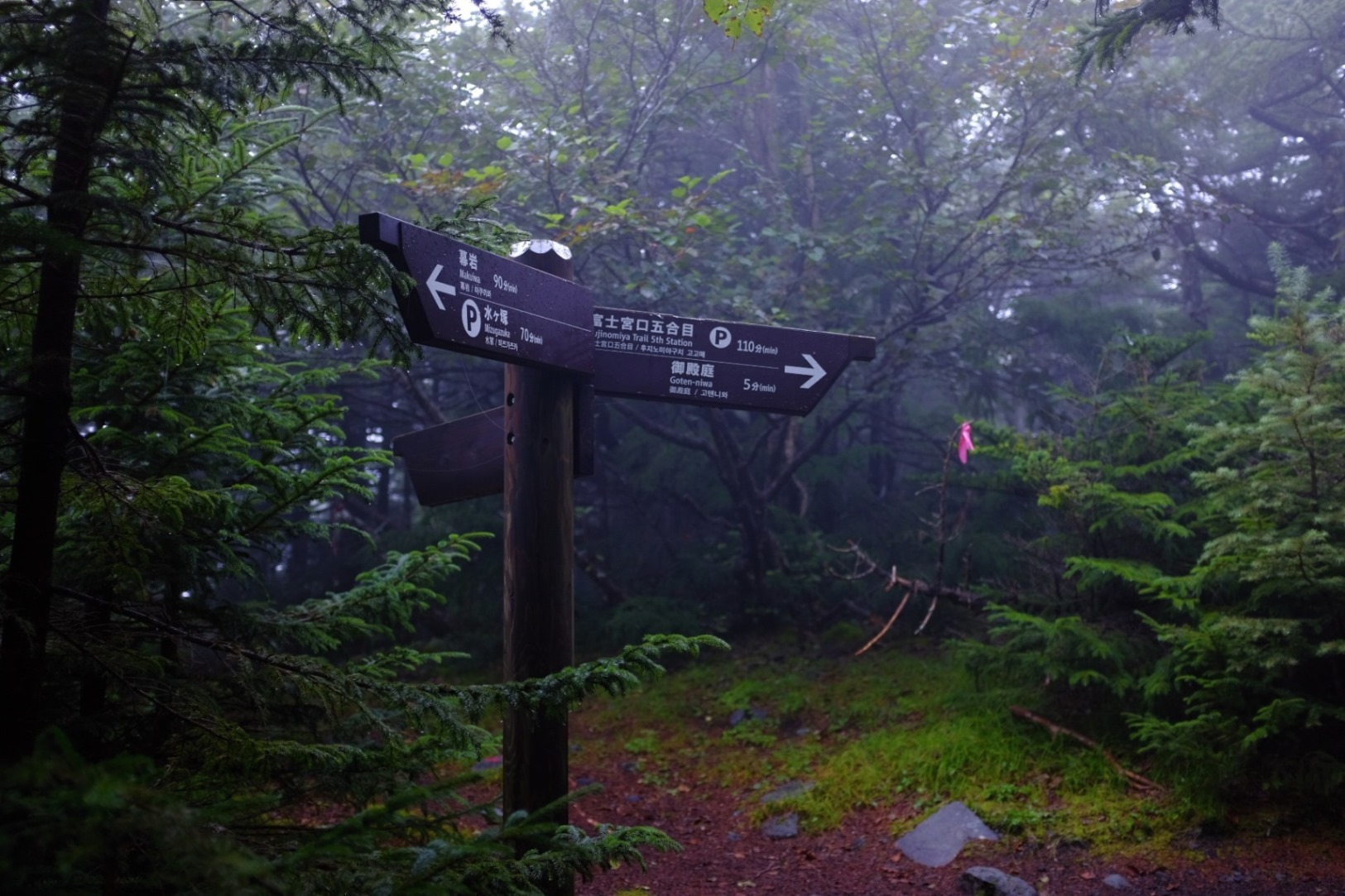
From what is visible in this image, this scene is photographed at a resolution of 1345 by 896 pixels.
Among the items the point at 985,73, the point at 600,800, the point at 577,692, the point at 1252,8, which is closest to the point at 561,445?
the point at 577,692

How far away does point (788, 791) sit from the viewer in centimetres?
679

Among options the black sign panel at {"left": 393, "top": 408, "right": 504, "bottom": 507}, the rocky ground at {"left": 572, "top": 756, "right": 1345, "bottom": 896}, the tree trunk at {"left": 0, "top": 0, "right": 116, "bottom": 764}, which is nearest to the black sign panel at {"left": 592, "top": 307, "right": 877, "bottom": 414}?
the black sign panel at {"left": 393, "top": 408, "right": 504, "bottom": 507}

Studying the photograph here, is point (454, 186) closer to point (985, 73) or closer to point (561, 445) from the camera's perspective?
point (561, 445)

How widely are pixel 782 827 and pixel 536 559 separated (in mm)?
3532

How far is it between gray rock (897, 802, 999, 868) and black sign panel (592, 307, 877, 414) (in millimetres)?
2915

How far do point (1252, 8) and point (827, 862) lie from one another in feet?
41.2

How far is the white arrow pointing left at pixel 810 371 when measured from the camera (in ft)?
13.8

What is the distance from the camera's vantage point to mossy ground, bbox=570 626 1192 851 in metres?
5.67

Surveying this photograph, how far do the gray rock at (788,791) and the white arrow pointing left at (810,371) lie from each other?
3649 millimetres

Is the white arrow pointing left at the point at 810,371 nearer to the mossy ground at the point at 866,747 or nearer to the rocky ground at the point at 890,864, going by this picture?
the rocky ground at the point at 890,864

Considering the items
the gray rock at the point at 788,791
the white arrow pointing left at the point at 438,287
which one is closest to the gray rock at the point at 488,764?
the gray rock at the point at 788,791

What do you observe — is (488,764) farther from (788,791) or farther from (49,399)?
(49,399)

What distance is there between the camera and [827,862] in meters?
5.72

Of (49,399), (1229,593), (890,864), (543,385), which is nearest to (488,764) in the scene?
(890,864)
